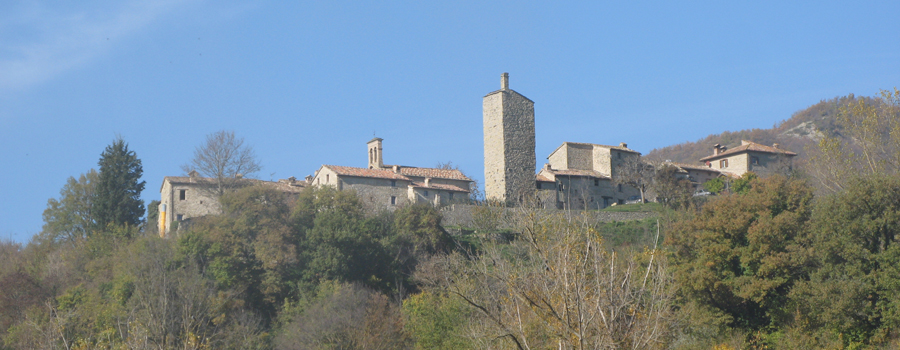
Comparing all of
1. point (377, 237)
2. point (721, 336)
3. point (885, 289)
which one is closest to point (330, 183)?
point (377, 237)

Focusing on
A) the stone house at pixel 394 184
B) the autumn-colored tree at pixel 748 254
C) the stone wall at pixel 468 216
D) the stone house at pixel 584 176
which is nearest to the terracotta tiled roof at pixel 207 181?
the stone house at pixel 394 184

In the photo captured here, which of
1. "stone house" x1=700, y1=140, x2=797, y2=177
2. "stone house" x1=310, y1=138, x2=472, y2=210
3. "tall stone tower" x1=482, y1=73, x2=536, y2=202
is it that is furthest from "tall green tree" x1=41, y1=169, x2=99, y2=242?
"stone house" x1=700, y1=140, x2=797, y2=177

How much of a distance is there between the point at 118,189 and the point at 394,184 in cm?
1578

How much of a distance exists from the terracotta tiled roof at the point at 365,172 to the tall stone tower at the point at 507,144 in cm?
575

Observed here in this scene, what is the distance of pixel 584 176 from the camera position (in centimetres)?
5372

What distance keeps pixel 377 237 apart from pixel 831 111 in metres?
73.6

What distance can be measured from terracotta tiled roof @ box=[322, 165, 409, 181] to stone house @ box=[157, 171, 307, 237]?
339cm

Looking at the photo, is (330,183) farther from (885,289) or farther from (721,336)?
(885,289)

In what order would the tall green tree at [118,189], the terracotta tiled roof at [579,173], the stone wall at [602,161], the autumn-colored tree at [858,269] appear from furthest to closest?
the stone wall at [602,161] → the terracotta tiled roof at [579,173] → the tall green tree at [118,189] → the autumn-colored tree at [858,269]

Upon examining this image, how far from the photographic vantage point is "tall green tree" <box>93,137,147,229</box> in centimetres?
4522

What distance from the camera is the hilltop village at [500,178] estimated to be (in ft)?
156

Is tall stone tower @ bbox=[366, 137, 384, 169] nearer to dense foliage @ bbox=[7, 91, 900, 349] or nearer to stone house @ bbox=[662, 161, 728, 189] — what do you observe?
dense foliage @ bbox=[7, 91, 900, 349]

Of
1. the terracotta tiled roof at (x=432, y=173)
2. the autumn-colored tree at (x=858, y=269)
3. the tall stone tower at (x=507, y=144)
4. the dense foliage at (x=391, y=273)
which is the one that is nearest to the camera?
the autumn-colored tree at (x=858, y=269)

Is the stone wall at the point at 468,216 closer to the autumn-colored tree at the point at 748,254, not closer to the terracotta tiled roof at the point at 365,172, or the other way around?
the terracotta tiled roof at the point at 365,172
